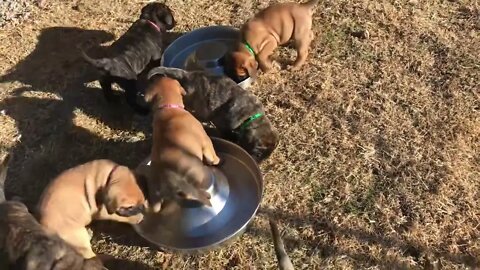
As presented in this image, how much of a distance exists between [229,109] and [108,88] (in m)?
1.47

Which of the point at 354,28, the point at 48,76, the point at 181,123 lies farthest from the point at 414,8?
the point at 48,76

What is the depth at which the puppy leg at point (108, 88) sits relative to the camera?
6208 mm

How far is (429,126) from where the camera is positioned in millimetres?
5996

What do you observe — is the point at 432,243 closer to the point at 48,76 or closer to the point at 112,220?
the point at 112,220

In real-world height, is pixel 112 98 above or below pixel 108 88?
below

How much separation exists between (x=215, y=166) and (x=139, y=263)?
1.11 m

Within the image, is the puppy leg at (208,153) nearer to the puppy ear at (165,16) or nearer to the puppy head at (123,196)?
the puppy head at (123,196)

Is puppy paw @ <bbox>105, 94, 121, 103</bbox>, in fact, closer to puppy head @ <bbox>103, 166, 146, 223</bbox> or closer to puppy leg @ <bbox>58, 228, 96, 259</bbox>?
puppy head @ <bbox>103, 166, 146, 223</bbox>

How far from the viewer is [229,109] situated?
571 cm

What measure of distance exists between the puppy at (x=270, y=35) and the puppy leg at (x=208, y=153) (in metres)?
1.18

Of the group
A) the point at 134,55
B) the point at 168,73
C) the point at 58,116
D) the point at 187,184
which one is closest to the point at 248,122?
the point at 168,73

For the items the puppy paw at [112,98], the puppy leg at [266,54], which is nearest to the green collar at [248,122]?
the puppy leg at [266,54]

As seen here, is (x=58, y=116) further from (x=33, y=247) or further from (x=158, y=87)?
(x=33, y=247)

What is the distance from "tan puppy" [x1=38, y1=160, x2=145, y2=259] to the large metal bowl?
222 mm
